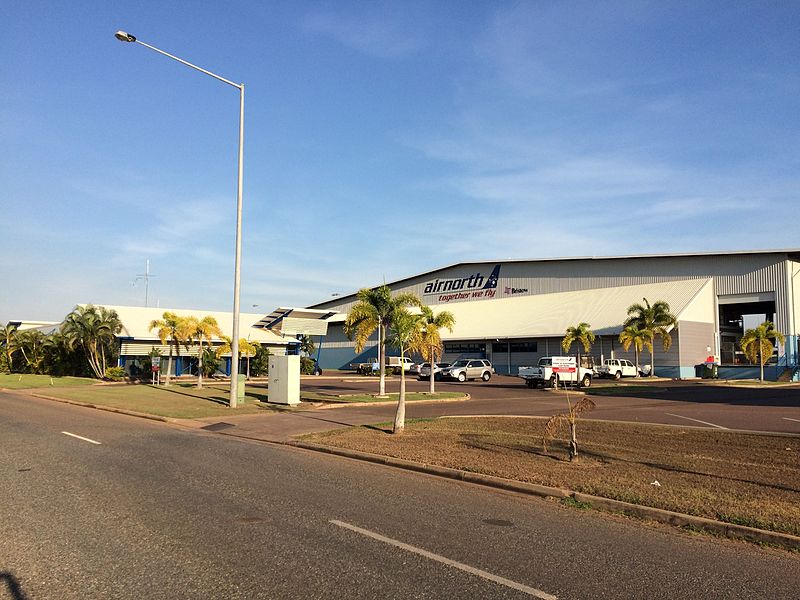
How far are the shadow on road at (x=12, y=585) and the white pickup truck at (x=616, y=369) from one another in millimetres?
47980

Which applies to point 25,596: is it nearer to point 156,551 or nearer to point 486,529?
point 156,551

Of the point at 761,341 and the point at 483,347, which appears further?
the point at 483,347

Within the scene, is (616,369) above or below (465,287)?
below

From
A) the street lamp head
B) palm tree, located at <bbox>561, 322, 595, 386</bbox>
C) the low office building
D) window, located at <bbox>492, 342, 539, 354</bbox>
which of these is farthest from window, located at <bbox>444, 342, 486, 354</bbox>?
the street lamp head

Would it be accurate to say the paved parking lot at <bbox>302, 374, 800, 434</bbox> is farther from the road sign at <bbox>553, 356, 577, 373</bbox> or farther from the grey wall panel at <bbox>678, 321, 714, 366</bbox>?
the grey wall panel at <bbox>678, 321, 714, 366</bbox>

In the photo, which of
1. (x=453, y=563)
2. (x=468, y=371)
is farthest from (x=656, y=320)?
(x=453, y=563)

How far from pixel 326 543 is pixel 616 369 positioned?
46645 mm

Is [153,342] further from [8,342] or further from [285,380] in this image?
[285,380]

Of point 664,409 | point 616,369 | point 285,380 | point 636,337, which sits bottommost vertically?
point 664,409

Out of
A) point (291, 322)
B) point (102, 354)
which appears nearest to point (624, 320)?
point (291, 322)

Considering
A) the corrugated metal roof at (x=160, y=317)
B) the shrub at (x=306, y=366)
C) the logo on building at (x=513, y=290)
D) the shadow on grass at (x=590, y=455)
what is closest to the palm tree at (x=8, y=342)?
the corrugated metal roof at (x=160, y=317)

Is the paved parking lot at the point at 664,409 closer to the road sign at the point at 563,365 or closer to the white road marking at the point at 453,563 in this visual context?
the road sign at the point at 563,365

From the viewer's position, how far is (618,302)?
55.5 meters

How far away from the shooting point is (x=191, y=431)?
17.2 meters
